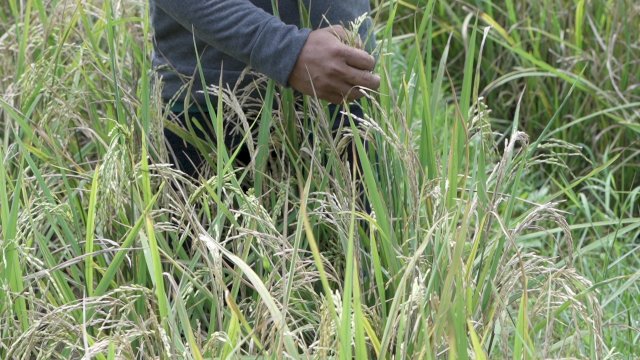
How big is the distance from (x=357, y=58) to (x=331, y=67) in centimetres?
4

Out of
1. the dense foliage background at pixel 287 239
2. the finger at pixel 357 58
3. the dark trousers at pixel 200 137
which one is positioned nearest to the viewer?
the dense foliage background at pixel 287 239

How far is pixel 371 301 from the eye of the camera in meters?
1.75

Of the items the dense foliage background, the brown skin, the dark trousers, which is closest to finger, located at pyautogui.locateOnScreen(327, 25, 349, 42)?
the brown skin

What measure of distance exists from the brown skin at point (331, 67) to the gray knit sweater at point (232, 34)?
0.05 feet

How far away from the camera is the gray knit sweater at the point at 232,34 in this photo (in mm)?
1753

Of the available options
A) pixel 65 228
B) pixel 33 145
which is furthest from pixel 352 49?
pixel 33 145

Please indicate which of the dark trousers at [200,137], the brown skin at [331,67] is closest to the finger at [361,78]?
the brown skin at [331,67]

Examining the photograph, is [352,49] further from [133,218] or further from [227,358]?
[227,358]

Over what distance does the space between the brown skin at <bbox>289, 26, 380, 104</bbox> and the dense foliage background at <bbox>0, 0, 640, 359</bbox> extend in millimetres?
51

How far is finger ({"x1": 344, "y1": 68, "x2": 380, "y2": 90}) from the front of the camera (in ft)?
5.68

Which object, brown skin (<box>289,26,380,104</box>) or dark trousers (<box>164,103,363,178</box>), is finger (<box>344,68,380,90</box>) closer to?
brown skin (<box>289,26,380,104</box>)

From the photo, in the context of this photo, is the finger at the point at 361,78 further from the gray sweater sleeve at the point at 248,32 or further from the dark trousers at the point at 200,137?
the dark trousers at the point at 200,137

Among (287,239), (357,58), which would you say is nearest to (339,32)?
(357,58)

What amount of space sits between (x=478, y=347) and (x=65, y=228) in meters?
0.70
